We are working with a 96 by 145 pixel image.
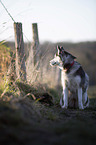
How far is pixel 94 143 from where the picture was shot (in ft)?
7.37

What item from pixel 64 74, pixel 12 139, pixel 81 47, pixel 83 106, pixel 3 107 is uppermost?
pixel 81 47

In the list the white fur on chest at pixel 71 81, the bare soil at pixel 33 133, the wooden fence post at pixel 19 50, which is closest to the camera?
the bare soil at pixel 33 133

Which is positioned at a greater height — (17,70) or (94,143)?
(17,70)

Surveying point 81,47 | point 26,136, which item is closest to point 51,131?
point 26,136

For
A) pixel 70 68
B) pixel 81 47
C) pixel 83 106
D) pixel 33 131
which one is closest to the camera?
pixel 33 131

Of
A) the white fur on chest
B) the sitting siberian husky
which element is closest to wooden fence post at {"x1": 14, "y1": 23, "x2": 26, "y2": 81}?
the sitting siberian husky

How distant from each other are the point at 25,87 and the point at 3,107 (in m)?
2.38

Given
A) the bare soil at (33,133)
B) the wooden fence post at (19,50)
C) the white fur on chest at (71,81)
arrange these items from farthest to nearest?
the wooden fence post at (19,50)
the white fur on chest at (71,81)
the bare soil at (33,133)

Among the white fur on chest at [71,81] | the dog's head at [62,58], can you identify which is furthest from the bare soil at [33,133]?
the dog's head at [62,58]

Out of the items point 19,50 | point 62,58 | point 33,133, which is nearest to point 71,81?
point 62,58

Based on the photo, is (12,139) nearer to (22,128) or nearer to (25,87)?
(22,128)

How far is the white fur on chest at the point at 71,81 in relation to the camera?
5.01 metres

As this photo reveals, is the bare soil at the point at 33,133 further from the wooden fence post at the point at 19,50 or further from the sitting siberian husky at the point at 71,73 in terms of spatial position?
the wooden fence post at the point at 19,50

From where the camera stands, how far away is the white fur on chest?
16.4 feet
